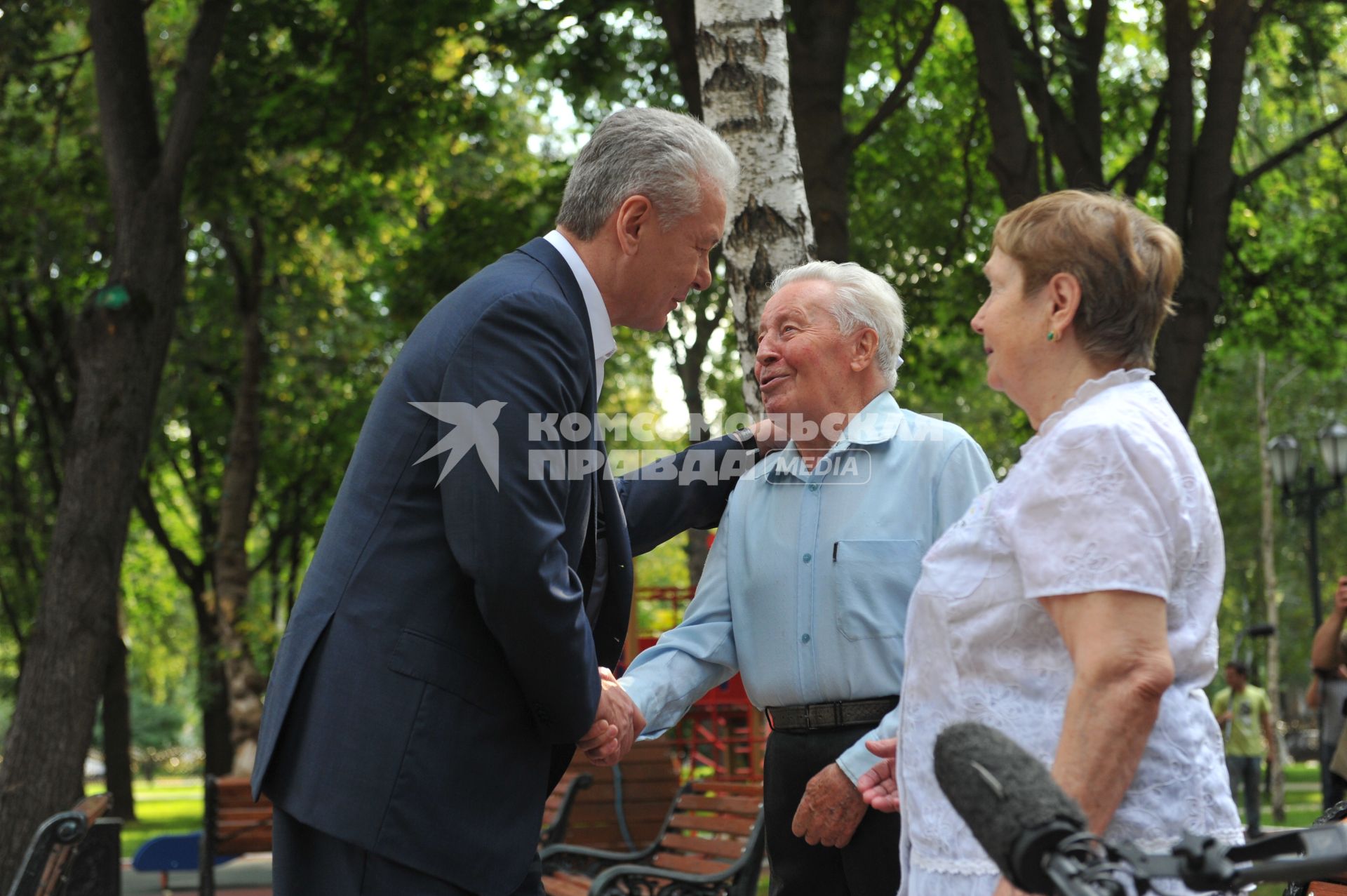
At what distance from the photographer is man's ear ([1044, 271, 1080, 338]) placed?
2203 mm

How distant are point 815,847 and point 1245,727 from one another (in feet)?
51.6

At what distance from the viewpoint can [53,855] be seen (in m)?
5.05

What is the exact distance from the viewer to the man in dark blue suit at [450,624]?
2.45m

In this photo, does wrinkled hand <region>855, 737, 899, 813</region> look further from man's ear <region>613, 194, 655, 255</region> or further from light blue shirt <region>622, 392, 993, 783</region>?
man's ear <region>613, 194, 655, 255</region>

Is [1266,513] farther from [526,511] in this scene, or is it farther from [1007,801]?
[1007,801]

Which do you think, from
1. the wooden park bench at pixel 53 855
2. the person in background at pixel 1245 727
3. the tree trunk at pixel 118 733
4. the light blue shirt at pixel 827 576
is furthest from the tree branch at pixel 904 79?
the tree trunk at pixel 118 733

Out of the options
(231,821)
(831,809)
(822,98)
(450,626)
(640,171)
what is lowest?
(231,821)

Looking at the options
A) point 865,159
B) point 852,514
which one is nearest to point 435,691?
point 852,514

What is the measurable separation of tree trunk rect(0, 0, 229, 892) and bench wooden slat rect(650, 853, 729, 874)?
16.0 ft

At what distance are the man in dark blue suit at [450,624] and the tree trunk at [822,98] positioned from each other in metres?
6.71

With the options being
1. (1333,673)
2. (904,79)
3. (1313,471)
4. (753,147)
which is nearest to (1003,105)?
(904,79)

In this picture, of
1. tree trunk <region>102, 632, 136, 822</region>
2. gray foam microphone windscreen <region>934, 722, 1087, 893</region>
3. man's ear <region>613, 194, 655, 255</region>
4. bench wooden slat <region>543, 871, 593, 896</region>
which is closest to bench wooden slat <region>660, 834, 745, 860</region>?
bench wooden slat <region>543, 871, 593, 896</region>

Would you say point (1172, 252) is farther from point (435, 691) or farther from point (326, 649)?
point (326, 649)

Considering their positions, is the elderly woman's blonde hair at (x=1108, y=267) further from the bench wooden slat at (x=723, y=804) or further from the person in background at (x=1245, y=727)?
the person in background at (x=1245, y=727)
